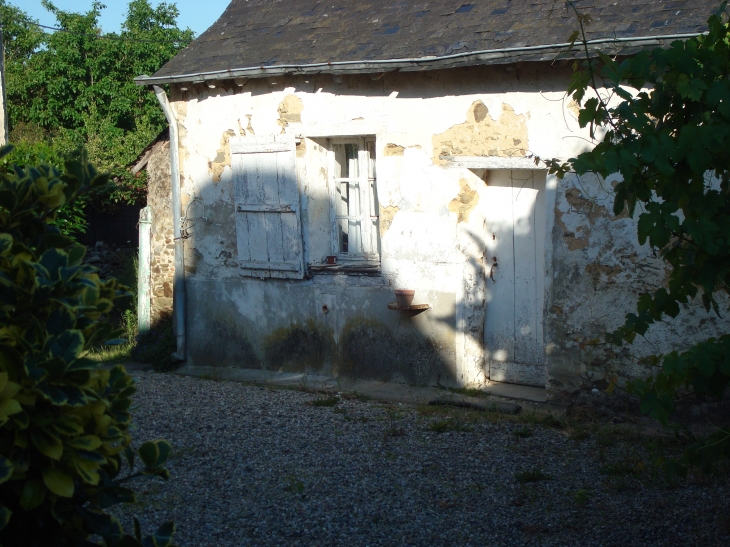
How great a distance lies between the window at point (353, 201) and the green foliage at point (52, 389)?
18.6ft

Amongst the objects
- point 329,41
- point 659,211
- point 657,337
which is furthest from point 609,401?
point 329,41

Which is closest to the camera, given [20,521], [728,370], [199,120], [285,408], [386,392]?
[20,521]

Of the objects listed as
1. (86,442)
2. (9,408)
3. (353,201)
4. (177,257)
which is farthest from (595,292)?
(9,408)

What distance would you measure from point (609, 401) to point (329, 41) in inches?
170

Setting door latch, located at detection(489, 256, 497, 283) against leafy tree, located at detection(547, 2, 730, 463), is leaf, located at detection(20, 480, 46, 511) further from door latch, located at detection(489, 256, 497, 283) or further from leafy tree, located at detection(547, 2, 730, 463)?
door latch, located at detection(489, 256, 497, 283)

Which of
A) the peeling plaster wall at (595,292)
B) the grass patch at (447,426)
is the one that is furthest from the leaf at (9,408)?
the peeling plaster wall at (595,292)

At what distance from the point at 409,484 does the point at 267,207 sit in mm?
3914

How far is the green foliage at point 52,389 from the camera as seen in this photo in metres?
1.81

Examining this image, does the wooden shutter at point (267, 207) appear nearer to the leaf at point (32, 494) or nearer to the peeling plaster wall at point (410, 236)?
the peeling plaster wall at point (410, 236)

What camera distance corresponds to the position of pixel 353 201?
26.0 ft

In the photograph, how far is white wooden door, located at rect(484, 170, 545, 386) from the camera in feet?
22.4

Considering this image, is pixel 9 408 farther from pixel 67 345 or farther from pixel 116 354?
pixel 116 354

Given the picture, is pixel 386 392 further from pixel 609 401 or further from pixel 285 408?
pixel 609 401

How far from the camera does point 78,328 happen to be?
199 cm
